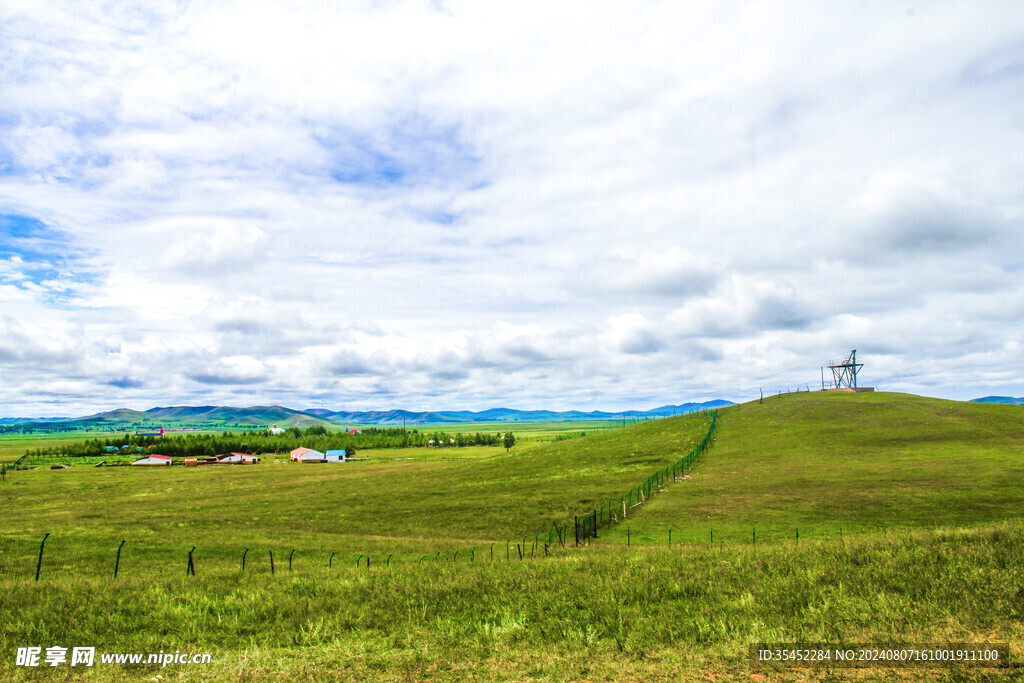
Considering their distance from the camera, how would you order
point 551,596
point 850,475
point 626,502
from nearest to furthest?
point 551,596 → point 626,502 → point 850,475

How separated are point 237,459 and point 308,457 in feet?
69.8

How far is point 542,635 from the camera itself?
11.8 metres

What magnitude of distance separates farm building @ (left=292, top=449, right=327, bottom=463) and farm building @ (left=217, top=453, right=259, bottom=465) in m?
11.6

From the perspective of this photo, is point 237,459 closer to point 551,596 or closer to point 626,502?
point 626,502

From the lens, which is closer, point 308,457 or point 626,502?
point 626,502

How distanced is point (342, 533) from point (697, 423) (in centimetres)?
8790

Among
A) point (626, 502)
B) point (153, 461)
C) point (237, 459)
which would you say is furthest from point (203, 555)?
point (153, 461)

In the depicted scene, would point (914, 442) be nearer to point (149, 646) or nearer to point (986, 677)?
point (986, 677)

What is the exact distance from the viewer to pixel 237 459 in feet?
548

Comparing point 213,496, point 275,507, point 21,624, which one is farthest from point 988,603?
point 213,496

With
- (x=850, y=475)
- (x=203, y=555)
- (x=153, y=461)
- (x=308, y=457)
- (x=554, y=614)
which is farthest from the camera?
(x=308, y=457)

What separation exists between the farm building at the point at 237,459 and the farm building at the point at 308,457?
1164 centimetres

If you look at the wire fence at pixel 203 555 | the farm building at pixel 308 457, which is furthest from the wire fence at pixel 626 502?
the farm building at pixel 308 457

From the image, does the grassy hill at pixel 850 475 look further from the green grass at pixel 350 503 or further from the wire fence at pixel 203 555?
the green grass at pixel 350 503
